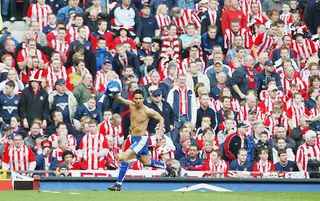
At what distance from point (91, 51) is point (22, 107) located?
2.28 meters

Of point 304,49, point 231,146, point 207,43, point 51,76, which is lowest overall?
point 231,146

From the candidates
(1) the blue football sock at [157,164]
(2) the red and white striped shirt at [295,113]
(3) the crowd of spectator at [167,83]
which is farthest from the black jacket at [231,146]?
(1) the blue football sock at [157,164]

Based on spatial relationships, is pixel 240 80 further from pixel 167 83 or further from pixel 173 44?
pixel 173 44

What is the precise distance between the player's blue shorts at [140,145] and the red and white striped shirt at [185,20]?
727 centimetres

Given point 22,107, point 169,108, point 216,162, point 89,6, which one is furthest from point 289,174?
point 89,6

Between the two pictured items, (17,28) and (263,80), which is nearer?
(263,80)

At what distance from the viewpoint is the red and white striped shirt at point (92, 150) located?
2469 cm

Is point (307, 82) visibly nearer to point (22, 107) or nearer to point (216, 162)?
point (216, 162)

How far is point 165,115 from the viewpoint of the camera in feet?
85.6

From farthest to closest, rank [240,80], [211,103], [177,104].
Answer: [240,80] < [211,103] < [177,104]

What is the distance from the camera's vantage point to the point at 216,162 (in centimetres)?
2478

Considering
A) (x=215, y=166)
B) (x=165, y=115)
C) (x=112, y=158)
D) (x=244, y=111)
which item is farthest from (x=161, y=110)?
(x=215, y=166)

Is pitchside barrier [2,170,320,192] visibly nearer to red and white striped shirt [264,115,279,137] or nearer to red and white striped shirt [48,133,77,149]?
red and white striped shirt [48,133,77,149]

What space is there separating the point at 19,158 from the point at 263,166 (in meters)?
4.37
